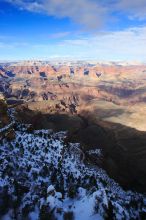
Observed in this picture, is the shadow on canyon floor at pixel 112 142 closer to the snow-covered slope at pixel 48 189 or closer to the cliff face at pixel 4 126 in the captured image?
the cliff face at pixel 4 126

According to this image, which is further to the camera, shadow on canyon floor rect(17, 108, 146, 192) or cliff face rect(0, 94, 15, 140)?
shadow on canyon floor rect(17, 108, 146, 192)

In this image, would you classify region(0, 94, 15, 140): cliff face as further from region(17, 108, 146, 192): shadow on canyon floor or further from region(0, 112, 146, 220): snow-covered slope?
region(17, 108, 146, 192): shadow on canyon floor

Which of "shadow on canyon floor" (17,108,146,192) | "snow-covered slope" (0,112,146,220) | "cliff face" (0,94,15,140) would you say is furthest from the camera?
"shadow on canyon floor" (17,108,146,192)

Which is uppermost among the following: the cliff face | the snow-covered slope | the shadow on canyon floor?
the cliff face

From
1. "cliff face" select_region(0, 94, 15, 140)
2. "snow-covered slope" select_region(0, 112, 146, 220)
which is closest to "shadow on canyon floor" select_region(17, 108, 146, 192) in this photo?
"cliff face" select_region(0, 94, 15, 140)

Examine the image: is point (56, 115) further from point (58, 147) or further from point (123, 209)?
point (123, 209)

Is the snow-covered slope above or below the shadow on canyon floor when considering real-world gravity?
above

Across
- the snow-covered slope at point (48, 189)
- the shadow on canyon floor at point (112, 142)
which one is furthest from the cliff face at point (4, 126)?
the shadow on canyon floor at point (112, 142)

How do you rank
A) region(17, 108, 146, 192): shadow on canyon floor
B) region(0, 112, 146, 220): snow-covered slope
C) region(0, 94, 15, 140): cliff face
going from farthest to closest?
region(17, 108, 146, 192): shadow on canyon floor
region(0, 94, 15, 140): cliff face
region(0, 112, 146, 220): snow-covered slope
